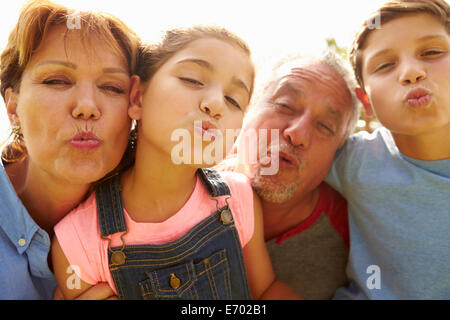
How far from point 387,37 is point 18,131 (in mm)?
1513

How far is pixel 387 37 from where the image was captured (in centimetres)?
145

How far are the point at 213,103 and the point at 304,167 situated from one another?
0.66 metres

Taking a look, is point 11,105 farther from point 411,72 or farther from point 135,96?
point 411,72

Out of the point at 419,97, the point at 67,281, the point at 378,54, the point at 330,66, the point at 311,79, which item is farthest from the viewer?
the point at 330,66

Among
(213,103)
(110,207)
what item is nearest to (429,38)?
(213,103)

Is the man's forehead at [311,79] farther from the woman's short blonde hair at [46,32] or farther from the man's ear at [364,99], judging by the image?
the woman's short blonde hair at [46,32]

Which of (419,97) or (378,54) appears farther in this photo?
(378,54)

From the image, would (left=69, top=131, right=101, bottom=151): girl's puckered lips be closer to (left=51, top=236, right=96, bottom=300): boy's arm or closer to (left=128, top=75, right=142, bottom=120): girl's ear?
(left=128, top=75, right=142, bottom=120): girl's ear

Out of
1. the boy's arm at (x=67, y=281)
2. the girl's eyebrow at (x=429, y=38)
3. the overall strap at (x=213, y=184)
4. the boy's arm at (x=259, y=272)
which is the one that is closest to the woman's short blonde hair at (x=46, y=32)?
the overall strap at (x=213, y=184)

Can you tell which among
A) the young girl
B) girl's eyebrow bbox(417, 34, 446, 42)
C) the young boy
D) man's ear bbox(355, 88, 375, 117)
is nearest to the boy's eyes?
the young boy

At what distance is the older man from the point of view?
64.0 inches

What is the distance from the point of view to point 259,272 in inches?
59.3
